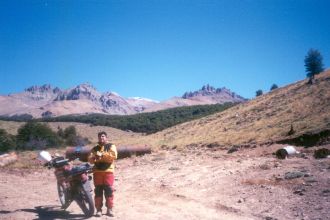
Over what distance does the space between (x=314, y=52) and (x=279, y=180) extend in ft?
175

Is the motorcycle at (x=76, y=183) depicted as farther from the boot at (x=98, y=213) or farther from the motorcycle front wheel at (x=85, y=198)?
the boot at (x=98, y=213)

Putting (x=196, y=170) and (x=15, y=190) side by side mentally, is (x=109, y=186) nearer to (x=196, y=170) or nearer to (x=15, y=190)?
(x=15, y=190)

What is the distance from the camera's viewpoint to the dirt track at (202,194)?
28.3ft

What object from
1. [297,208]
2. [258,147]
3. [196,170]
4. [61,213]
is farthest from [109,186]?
[258,147]

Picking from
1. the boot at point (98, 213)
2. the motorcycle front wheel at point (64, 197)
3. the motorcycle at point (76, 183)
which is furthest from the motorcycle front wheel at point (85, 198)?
the motorcycle front wheel at point (64, 197)

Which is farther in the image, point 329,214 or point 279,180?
point 279,180

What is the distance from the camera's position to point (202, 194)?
11.2 metres

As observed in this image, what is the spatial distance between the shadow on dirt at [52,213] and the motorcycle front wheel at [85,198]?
17 cm

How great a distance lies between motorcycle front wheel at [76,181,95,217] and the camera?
327 inches

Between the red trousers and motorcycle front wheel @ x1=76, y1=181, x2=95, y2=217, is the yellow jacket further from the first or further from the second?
motorcycle front wheel @ x1=76, y1=181, x2=95, y2=217

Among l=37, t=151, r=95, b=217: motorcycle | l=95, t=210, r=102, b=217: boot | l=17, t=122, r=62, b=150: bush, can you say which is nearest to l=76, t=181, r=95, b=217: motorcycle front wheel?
l=37, t=151, r=95, b=217: motorcycle

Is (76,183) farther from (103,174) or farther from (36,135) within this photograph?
(36,135)

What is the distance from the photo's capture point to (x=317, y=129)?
24359 millimetres

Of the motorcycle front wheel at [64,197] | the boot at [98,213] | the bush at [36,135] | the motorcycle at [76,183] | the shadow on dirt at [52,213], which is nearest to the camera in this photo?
the boot at [98,213]
